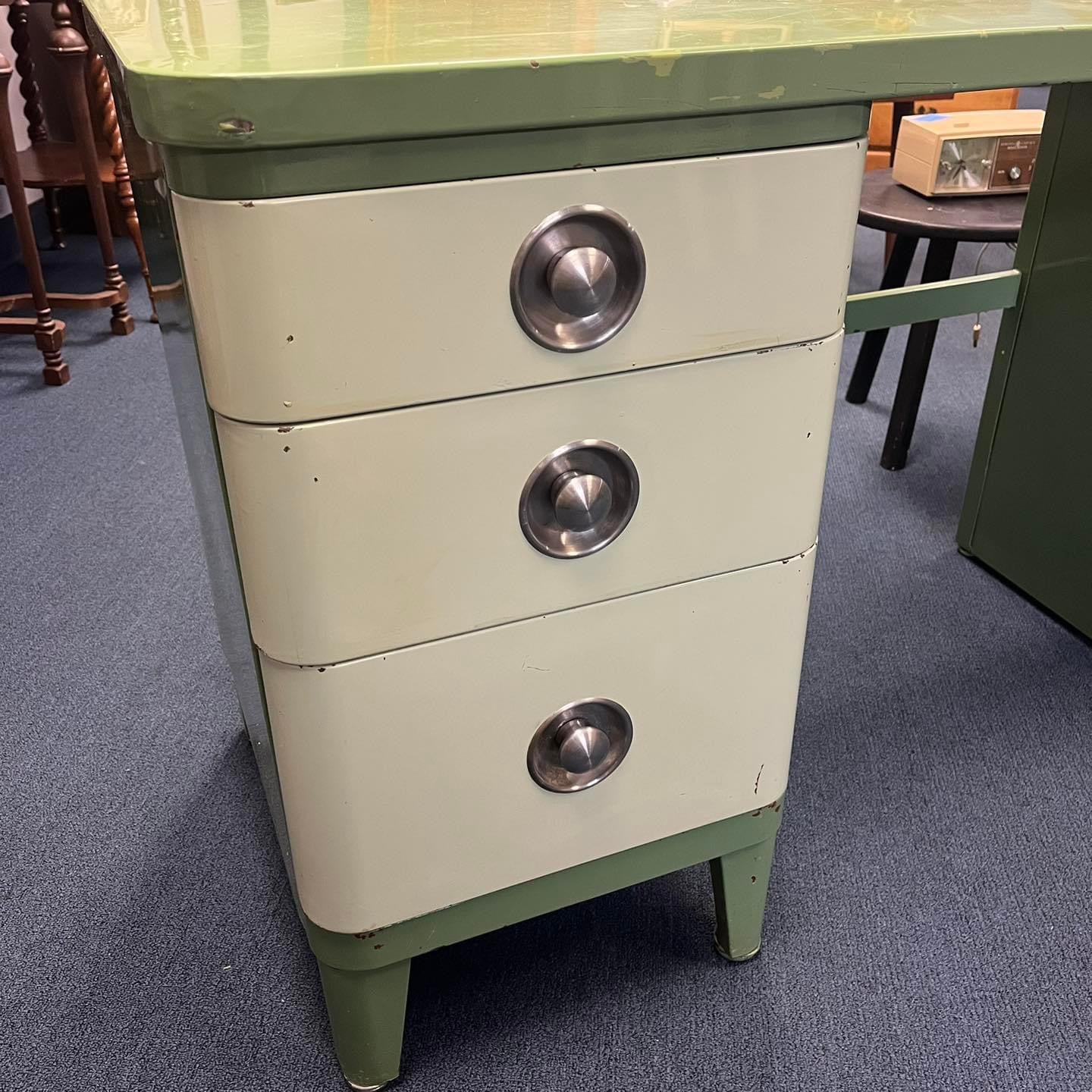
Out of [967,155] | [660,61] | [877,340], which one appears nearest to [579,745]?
[660,61]

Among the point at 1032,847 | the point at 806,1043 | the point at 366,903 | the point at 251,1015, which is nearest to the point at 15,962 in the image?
the point at 251,1015

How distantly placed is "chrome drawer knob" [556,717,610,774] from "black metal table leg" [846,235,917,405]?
3.91 ft

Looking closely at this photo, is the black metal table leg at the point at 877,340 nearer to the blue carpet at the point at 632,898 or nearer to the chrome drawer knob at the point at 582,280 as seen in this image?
the blue carpet at the point at 632,898

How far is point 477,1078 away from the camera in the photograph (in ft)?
2.78

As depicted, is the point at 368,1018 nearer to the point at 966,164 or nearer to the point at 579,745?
→ the point at 579,745

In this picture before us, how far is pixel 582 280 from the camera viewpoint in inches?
22.5

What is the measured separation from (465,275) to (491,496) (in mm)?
131

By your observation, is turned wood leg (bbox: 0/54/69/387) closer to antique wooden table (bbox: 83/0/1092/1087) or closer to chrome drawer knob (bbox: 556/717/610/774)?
antique wooden table (bbox: 83/0/1092/1087)

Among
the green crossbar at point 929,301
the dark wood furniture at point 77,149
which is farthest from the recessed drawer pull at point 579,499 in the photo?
the dark wood furniture at point 77,149

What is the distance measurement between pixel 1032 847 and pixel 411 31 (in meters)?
0.91

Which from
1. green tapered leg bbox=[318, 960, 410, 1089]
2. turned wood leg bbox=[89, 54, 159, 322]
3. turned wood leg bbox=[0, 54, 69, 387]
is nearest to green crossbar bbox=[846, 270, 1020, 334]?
green tapered leg bbox=[318, 960, 410, 1089]

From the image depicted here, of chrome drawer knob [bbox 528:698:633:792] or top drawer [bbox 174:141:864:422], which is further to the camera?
chrome drawer knob [bbox 528:698:633:792]

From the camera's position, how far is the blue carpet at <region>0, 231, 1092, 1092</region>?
0.86m

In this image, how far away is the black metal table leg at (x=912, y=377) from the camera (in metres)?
1.61
